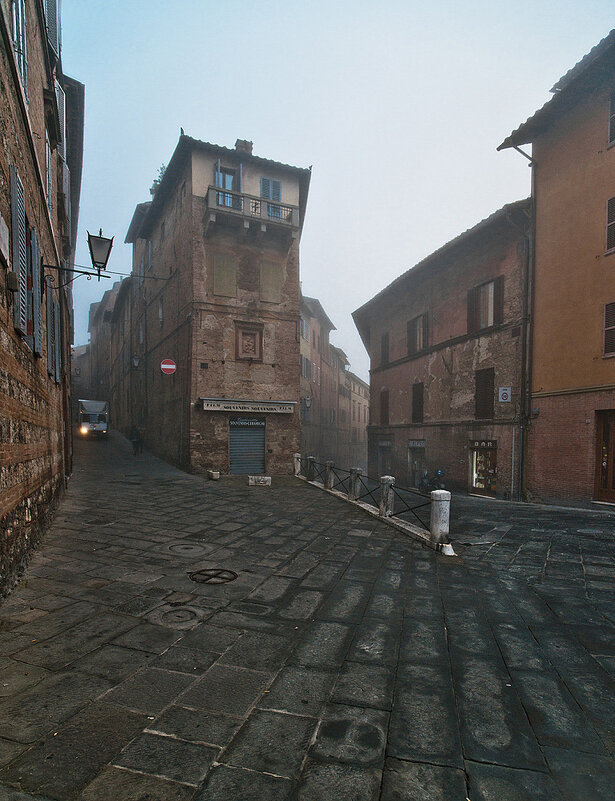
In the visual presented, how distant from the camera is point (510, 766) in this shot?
7.55 ft

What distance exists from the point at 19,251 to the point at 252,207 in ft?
48.4

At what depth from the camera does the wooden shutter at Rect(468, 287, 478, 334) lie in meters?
16.7

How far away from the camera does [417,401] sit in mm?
20234

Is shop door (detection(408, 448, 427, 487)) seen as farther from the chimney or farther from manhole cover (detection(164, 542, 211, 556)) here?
the chimney

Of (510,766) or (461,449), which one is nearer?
(510,766)

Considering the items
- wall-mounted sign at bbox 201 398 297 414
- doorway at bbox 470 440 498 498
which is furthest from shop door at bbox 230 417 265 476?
doorway at bbox 470 440 498 498

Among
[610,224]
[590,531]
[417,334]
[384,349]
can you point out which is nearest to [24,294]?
[590,531]

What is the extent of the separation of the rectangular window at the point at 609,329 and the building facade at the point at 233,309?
11.2 m

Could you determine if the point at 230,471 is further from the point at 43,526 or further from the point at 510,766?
the point at 510,766

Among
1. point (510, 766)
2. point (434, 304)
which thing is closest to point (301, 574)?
point (510, 766)

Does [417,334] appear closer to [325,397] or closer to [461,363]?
[461,363]

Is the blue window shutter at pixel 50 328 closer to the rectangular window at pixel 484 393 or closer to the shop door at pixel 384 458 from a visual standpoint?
the rectangular window at pixel 484 393

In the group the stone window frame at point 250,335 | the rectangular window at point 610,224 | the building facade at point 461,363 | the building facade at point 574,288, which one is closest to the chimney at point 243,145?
the stone window frame at point 250,335

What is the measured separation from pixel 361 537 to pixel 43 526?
5.20 metres
